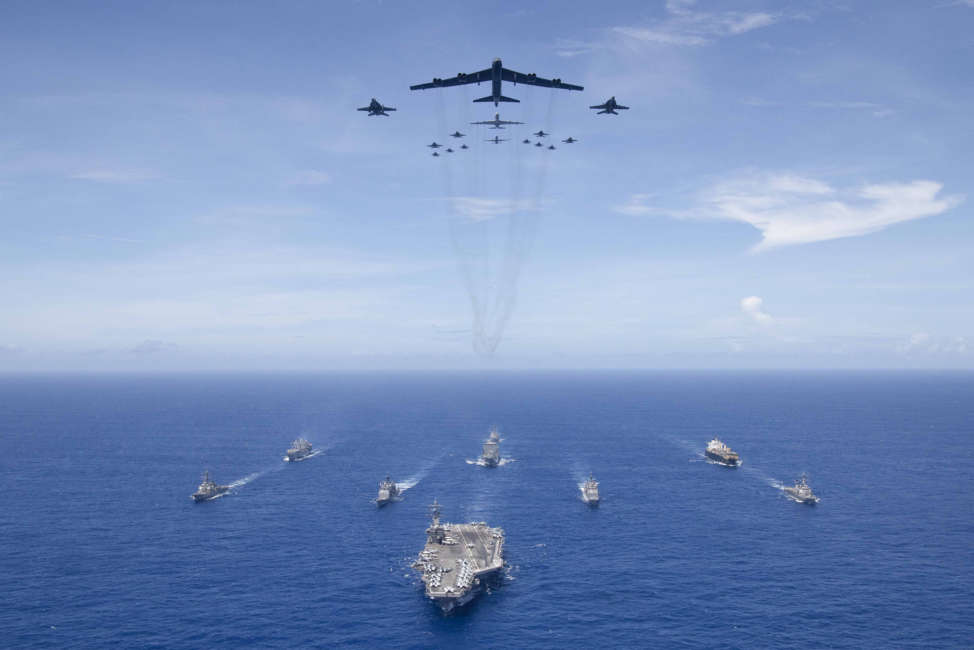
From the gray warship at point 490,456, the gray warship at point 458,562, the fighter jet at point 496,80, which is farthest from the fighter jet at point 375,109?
the gray warship at point 490,456

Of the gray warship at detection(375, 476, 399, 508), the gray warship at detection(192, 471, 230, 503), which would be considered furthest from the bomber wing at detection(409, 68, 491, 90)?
the gray warship at detection(192, 471, 230, 503)

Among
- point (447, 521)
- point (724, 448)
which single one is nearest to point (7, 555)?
point (447, 521)

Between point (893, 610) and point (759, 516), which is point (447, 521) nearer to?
point (759, 516)

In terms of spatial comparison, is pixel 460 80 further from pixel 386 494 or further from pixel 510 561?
pixel 386 494

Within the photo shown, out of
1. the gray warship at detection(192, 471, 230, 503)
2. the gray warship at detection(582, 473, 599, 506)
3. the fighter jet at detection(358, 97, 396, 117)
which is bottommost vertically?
the gray warship at detection(192, 471, 230, 503)

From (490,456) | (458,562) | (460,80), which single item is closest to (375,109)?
(460,80)

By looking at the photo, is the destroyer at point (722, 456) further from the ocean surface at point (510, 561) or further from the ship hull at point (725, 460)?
the ocean surface at point (510, 561)

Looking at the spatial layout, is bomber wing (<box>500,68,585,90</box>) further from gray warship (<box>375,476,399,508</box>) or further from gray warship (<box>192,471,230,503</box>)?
gray warship (<box>192,471,230,503</box>)
